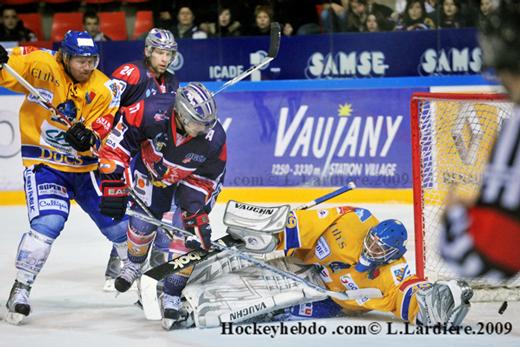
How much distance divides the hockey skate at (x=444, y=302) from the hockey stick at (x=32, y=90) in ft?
5.61

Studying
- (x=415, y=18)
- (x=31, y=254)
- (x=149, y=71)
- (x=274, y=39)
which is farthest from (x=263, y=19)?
(x=31, y=254)

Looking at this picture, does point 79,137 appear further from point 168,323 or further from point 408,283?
point 408,283

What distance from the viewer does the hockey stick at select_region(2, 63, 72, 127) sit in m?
4.41

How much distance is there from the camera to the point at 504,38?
1932mm

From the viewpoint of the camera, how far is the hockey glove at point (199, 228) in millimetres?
4270

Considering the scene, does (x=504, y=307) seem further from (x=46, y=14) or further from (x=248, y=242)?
(x=46, y=14)

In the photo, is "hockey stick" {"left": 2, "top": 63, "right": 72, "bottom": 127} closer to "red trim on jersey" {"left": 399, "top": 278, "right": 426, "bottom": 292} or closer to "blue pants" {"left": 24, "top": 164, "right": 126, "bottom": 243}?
"blue pants" {"left": 24, "top": 164, "right": 126, "bottom": 243}

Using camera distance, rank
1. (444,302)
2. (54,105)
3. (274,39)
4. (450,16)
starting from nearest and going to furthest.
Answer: (444,302)
(54,105)
(274,39)
(450,16)

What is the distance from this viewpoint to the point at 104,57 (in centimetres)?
855

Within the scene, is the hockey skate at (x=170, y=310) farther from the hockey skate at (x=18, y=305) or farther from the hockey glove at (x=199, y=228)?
the hockey skate at (x=18, y=305)

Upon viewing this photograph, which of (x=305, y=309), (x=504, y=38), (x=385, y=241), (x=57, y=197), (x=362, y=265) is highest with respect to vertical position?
(x=504, y=38)

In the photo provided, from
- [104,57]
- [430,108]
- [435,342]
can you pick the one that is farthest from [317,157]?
[435,342]

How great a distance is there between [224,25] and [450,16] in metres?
1.81

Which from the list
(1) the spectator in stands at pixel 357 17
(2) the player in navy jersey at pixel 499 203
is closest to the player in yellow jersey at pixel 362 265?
(2) the player in navy jersey at pixel 499 203
